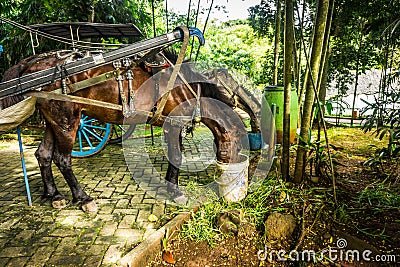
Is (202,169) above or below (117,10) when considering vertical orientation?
below

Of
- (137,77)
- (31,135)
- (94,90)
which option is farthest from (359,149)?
(31,135)

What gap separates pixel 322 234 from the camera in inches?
91.2

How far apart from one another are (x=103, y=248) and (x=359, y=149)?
4.72 metres

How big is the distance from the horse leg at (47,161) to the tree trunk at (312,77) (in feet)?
9.05

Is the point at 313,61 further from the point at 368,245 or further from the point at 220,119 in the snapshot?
the point at 368,245

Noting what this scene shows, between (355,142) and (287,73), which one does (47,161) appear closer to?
(287,73)

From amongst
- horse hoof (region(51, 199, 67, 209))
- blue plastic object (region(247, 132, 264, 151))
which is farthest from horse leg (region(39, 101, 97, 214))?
blue plastic object (region(247, 132, 264, 151))

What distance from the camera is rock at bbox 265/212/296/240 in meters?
2.41

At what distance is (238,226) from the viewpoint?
248 cm

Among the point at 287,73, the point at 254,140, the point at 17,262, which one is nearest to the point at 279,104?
the point at 254,140

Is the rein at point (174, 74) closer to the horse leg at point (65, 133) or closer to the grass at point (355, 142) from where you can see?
the horse leg at point (65, 133)

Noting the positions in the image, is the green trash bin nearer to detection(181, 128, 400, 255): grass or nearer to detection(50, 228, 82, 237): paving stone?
detection(181, 128, 400, 255): grass

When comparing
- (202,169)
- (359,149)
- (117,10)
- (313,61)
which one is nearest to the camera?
(313,61)

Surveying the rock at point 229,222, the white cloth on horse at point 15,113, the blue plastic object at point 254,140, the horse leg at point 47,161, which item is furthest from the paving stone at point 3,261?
the blue plastic object at point 254,140
